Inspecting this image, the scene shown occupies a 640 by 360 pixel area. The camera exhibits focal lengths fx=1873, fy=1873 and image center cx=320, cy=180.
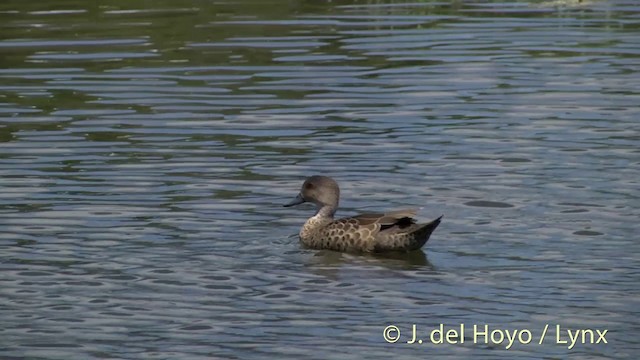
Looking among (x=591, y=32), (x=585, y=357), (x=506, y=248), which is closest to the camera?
(x=585, y=357)

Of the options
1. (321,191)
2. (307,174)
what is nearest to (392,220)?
(321,191)

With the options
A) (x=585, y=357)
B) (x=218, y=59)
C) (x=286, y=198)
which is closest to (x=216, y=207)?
(x=286, y=198)

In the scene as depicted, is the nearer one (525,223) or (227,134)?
(525,223)

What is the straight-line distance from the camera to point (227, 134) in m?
18.8

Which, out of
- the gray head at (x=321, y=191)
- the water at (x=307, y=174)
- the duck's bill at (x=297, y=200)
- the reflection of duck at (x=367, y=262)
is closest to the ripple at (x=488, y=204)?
the water at (x=307, y=174)

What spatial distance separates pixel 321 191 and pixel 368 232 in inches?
34.4

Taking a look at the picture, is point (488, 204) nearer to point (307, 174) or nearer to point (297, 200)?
point (297, 200)

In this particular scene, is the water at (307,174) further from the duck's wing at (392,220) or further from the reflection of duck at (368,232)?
the duck's wing at (392,220)

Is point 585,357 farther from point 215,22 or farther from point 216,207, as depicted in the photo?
point 215,22

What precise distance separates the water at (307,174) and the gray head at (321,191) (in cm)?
39

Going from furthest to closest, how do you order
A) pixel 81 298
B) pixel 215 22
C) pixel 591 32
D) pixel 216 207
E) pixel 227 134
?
pixel 215 22
pixel 591 32
pixel 227 134
pixel 216 207
pixel 81 298

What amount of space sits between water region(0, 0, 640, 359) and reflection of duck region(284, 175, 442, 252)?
0.12 metres

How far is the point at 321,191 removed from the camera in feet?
49.5

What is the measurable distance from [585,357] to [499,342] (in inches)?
23.6
